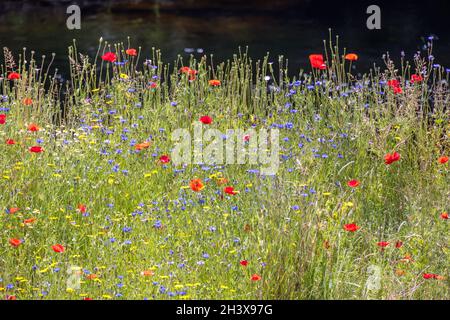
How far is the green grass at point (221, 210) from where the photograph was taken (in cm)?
372

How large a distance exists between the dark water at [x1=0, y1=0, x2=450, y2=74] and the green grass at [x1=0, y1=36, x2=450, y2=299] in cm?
671

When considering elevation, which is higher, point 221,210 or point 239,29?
point 239,29

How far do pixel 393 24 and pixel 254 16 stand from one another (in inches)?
123

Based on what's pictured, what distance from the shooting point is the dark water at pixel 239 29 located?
13.5 meters

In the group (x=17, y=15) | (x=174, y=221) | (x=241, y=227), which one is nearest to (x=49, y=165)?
(x=174, y=221)

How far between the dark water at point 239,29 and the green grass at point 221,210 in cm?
671

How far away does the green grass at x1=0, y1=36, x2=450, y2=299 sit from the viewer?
146 inches

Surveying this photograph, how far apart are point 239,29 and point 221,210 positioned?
11.6m

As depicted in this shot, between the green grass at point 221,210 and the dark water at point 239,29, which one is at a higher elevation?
the dark water at point 239,29

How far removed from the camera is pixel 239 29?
15578 mm

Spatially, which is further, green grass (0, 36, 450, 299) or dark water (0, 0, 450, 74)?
dark water (0, 0, 450, 74)

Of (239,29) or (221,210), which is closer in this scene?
(221,210)

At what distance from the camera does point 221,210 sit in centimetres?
437

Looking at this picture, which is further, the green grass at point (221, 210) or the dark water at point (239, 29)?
the dark water at point (239, 29)
